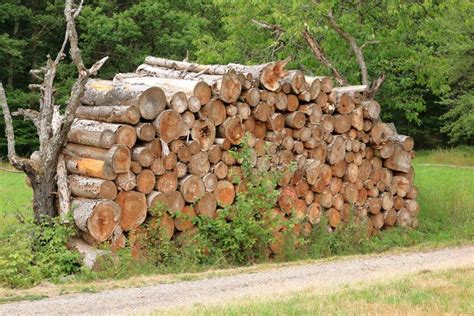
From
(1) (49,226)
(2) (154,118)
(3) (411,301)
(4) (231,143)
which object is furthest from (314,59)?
(3) (411,301)

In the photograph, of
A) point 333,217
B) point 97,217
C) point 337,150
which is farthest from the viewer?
point 333,217

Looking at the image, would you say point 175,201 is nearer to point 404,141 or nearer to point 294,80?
point 294,80

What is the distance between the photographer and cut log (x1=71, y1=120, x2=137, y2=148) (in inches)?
452

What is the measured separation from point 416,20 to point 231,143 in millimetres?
9941

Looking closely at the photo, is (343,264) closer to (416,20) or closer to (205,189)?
(205,189)

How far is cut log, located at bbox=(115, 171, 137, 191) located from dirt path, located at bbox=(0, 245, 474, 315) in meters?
2.17

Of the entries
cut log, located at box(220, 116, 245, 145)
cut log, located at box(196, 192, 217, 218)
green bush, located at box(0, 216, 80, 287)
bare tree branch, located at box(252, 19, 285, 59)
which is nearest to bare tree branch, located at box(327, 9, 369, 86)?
bare tree branch, located at box(252, 19, 285, 59)

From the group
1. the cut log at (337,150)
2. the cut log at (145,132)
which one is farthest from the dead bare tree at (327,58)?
the cut log at (145,132)

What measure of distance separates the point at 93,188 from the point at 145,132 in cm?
118

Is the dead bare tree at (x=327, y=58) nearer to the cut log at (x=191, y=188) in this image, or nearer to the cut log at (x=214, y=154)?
the cut log at (x=214, y=154)

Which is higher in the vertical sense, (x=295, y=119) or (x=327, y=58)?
(x=327, y=58)

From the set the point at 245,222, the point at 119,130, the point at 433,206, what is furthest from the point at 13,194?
the point at 433,206

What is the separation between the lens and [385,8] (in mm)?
20922

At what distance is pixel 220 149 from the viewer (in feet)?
42.8
